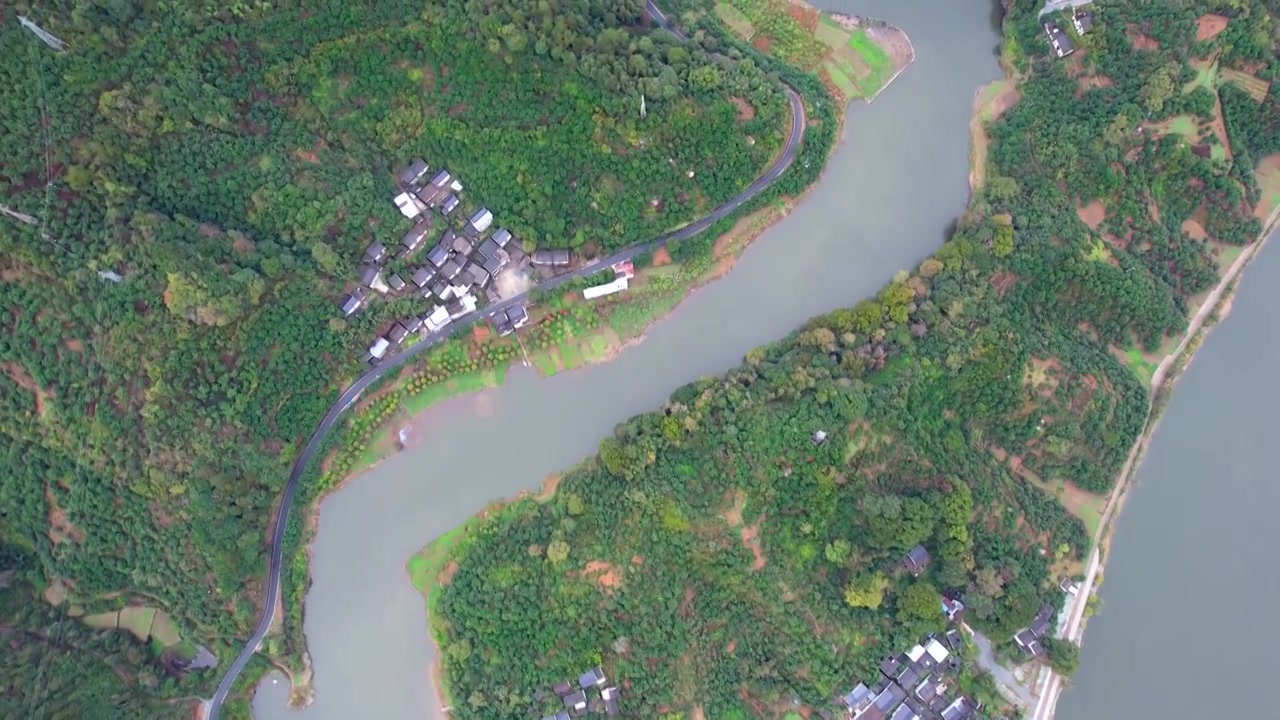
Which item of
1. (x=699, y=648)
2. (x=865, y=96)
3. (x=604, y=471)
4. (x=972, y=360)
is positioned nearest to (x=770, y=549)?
(x=699, y=648)

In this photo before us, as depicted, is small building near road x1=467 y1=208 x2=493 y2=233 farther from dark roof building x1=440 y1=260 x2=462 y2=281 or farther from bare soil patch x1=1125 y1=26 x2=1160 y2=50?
bare soil patch x1=1125 y1=26 x2=1160 y2=50

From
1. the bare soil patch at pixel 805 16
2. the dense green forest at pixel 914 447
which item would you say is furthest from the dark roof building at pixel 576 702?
the bare soil patch at pixel 805 16

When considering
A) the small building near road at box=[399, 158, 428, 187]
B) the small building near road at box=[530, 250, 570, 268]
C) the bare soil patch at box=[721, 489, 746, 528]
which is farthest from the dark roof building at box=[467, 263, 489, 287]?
the bare soil patch at box=[721, 489, 746, 528]

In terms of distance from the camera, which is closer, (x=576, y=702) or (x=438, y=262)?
(x=576, y=702)

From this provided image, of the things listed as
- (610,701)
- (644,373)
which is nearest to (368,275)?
(644,373)

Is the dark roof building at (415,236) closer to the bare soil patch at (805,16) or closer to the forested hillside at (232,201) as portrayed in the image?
the forested hillside at (232,201)

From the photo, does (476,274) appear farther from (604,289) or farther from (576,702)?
(576,702)
